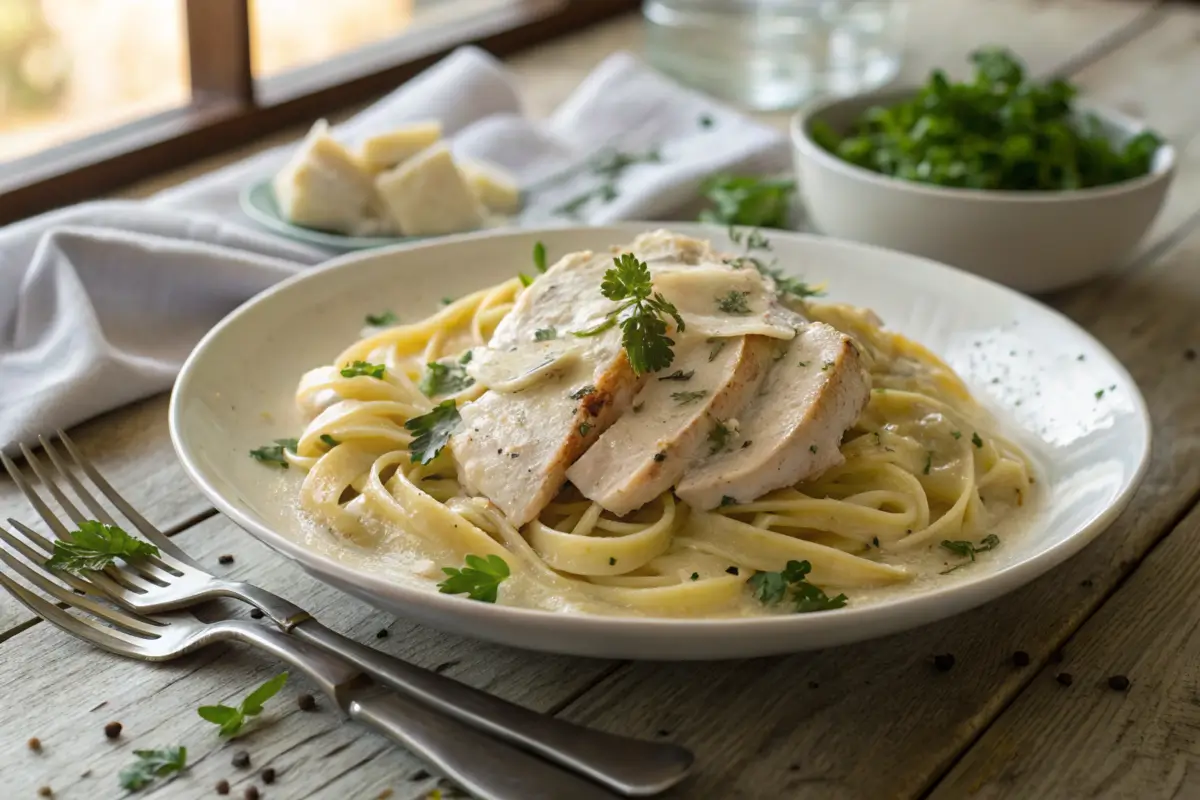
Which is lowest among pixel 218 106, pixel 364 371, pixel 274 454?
pixel 218 106

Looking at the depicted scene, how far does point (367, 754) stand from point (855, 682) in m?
0.89

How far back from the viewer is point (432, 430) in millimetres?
2809

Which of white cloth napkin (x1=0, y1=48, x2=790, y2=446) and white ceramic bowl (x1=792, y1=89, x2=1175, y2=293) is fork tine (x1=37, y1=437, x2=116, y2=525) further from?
white ceramic bowl (x1=792, y1=89, x2=1175, y2=293)

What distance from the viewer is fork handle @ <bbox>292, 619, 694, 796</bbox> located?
200 cm

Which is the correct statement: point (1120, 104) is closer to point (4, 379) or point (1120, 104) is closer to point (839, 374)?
point (839, 374)

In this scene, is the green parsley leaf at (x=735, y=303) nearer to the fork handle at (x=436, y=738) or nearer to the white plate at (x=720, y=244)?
the white plate at (x=720, y=244)

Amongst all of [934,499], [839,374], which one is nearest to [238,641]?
[839,374]

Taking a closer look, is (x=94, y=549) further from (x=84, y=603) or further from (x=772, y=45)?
(x=772, y=45)

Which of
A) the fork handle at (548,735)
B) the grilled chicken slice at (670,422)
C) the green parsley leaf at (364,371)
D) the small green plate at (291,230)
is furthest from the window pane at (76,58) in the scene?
the fork handle at (548,735)

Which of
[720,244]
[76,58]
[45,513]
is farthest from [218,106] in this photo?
[45,513]

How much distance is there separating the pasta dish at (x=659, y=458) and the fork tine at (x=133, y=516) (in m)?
0.28

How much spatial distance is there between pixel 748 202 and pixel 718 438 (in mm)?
1971

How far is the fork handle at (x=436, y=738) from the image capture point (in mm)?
2025

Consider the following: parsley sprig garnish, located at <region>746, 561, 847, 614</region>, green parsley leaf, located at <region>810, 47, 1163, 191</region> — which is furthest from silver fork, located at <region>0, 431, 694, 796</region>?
green parsley leaf, located at <region>810, 47, 1163, 191</region>
